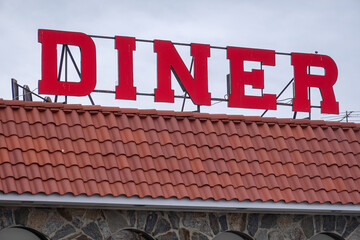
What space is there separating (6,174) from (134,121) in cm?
301

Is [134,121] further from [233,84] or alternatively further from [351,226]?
[351,226]

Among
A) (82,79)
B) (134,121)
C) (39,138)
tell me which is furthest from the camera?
(82,79)

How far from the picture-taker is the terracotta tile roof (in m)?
14.2

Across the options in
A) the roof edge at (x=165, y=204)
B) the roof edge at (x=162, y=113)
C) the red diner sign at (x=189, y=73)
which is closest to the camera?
the roof edge at (x=165, y=204)

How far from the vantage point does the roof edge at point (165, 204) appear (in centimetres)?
1368

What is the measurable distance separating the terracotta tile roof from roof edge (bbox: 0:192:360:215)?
10 centimetres

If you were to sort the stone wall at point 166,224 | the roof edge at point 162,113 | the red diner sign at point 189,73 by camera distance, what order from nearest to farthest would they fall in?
1. the stone wall at point 166,224
2. the roof edge at point 162,113
3. the red diner sign at point 189,73

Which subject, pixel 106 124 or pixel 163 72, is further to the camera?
pixel 163 72

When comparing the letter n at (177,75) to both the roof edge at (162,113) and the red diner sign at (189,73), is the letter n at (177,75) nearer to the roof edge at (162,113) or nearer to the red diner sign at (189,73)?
the red diner sign at (189,73)

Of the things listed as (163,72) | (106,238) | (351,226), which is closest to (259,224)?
(351,226)

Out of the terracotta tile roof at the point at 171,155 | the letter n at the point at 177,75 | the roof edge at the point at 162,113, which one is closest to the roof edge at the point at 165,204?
the terracotta tile roof at the point at 171,155

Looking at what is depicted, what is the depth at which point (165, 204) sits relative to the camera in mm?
14539

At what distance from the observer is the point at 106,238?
14641 millimetres

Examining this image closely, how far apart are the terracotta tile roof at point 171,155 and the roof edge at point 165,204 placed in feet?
0.33
